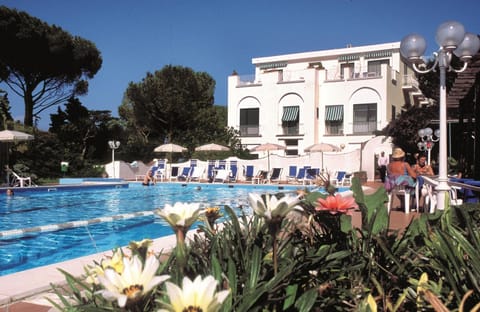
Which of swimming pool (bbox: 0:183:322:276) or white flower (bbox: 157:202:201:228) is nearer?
white flower (bbox: 157:202:201:228)

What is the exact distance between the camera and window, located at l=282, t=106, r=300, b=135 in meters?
29.8

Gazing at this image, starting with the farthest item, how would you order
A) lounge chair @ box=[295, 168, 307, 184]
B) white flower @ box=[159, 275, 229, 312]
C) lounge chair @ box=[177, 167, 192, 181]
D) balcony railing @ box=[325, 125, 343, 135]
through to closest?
balcony railing @ box=[325, 125, 343, 135] < lounge chair @ box=[177, 167, 192, 181] < lounge chair @ box=[295, 168, 307, 184] < white flower @ box=[159, 275, 229, 312]

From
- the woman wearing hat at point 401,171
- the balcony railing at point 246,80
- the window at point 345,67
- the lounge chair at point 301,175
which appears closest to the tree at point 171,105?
the balcony railing at point 246,80

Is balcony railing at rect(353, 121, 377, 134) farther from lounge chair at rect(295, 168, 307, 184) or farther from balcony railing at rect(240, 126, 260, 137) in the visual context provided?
lounge chair at rect(295, 168, 307, 184)

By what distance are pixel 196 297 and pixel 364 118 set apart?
28.9m

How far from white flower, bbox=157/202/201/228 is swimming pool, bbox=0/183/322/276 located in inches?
69.4

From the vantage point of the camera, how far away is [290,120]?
29.9 m

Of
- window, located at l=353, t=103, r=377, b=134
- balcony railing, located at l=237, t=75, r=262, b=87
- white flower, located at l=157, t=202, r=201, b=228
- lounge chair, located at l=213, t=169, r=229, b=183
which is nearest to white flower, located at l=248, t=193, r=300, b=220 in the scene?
white flower, located at l=157, t=202, r=201, b=228

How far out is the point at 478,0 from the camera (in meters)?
13.1

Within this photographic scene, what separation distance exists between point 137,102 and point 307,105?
1277 centimetres

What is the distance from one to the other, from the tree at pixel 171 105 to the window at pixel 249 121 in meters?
1.52

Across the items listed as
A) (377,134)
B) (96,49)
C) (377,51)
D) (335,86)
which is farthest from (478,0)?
(96,49)

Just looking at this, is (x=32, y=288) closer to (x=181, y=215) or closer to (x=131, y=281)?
(x=181, y=215)

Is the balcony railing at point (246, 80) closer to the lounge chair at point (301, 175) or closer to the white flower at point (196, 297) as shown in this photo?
the lounge chair at point (301, 175)
